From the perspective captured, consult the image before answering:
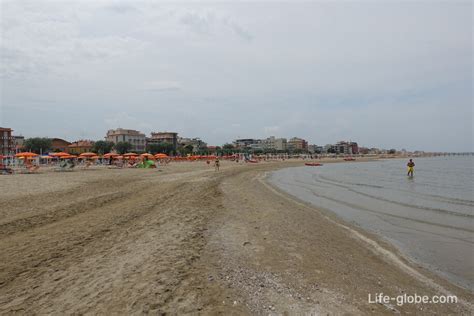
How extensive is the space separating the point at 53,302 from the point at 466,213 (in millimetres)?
14428

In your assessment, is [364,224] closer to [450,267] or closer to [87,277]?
[450,267]

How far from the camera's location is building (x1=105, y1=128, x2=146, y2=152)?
12194 centimetres

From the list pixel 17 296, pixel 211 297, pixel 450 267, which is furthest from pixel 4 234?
pixel 450 267

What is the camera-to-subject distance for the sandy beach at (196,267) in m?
4.11

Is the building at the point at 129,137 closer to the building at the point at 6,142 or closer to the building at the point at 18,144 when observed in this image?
the building at the point at 18,144

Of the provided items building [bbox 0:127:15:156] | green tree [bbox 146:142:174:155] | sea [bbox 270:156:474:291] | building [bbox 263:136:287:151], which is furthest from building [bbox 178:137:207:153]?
sea [bbox 270:156:474:291]

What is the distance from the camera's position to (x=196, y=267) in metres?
5.19

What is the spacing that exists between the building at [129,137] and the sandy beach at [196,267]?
11754 centimetres

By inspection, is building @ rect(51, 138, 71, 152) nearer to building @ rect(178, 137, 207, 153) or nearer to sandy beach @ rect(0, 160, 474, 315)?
building @ rect(178, 137, 207, 153)

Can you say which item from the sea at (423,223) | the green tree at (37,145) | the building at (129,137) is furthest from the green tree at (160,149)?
the sea at (423,223)

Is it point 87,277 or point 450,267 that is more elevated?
point 87,277

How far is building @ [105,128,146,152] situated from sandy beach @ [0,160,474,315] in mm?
117537

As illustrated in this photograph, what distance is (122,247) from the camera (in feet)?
21.0

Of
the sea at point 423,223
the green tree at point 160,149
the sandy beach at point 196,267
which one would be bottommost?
the sea at point 423,223
